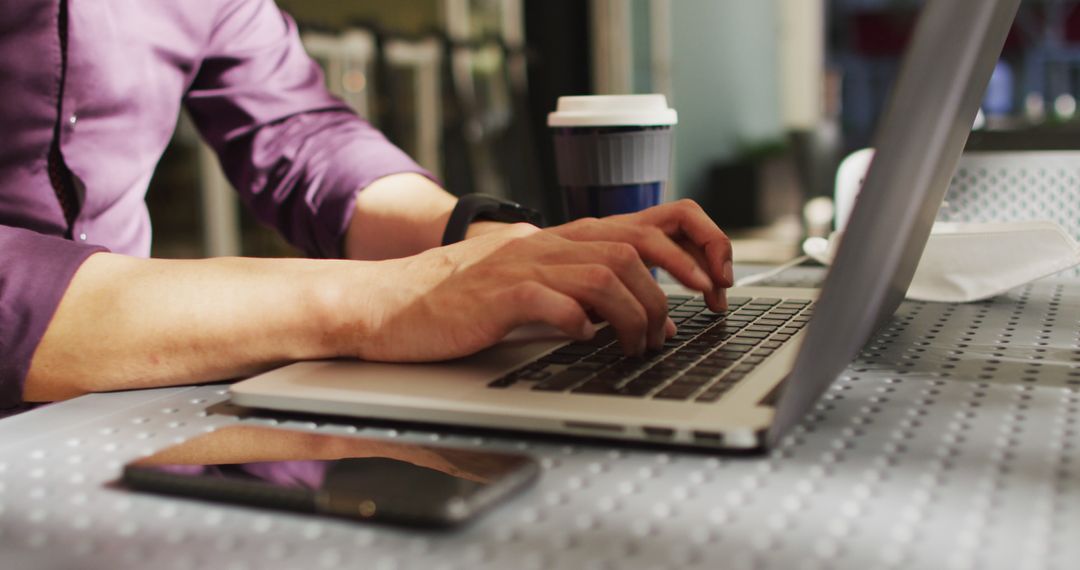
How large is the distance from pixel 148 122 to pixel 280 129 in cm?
16

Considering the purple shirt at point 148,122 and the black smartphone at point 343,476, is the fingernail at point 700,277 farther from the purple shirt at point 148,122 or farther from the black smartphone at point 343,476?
the purple shirt at point 148,122

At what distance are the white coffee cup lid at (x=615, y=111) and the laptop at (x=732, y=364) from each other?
0.22 m

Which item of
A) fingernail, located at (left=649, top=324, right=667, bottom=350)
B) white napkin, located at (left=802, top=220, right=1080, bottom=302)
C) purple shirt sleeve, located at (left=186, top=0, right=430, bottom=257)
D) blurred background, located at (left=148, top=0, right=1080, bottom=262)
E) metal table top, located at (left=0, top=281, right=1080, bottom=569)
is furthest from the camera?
blurred background, located at (left=148, top=0, right=1080, bottom=262)

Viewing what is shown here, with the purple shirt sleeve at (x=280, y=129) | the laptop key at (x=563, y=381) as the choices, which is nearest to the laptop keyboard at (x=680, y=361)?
the laptop key at (x=563, y=381)

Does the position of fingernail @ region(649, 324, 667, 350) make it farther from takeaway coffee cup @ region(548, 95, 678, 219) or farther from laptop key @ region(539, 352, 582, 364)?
takeaway coffee cup @ region(548, 95, 678, 219)

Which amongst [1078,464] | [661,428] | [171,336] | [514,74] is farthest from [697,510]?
[514,74]

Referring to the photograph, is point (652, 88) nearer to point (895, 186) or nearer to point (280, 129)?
→ point (280, 129)

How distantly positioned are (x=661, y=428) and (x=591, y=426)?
34 millimetres

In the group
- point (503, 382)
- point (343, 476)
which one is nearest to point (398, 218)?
point (503, 382)

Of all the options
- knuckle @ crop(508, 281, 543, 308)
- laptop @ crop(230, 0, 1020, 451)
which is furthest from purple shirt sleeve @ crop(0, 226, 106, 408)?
knuckle @ crop(508, 281, 543, 308)

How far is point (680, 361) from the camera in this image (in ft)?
1.82

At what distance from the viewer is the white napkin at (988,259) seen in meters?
0.77

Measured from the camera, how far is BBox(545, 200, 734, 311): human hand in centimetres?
63

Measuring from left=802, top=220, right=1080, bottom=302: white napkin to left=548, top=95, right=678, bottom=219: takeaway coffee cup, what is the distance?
Answer: 0.16m
